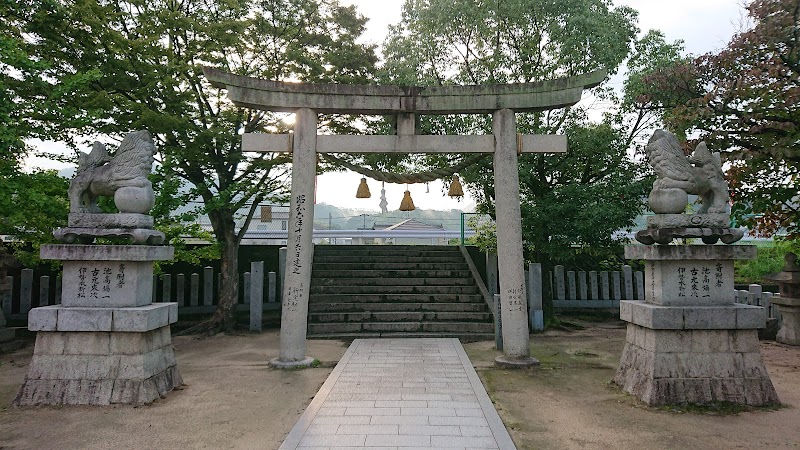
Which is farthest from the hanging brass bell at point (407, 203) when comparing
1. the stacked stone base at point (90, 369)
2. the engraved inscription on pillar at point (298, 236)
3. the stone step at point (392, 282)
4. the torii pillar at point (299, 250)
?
the stacked stone base at point (90, 369)

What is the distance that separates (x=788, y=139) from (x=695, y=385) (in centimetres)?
479

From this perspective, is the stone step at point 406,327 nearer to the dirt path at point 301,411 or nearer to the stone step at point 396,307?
the stone step at point 396,307

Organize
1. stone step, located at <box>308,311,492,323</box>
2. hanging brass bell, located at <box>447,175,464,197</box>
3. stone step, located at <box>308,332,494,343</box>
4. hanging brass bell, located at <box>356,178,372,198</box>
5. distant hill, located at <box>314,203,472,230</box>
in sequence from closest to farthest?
hanging brass bell, located at <box>356,178,372,198</box> → hanging brass bell, located at <box>447,175,464,197</box> → stone step, located at <box>308,332,494,343</box> → stone step, located at <box>308,311,492,323</box> → distant hill, located at <box>314,203,472,230</box>

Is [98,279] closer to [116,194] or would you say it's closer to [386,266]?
[116,194]

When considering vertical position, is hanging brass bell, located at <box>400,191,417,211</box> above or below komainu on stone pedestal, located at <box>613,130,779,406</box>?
above

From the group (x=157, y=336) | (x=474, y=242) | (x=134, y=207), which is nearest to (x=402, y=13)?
(x=474, y=242)

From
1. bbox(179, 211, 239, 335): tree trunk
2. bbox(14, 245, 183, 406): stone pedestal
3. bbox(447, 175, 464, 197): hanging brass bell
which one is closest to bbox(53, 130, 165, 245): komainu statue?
bbox(14, 245, 183, 406): stone pedestal

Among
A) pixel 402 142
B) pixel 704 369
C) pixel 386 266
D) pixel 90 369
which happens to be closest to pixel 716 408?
pixel 704 369

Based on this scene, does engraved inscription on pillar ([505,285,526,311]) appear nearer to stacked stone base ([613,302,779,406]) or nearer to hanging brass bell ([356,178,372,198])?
stacked stone base ([613,302,779,406])

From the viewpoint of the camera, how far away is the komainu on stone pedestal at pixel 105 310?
6.31 m

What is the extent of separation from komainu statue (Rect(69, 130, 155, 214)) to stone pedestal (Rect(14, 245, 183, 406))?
2.35 ft

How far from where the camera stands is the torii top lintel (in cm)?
883

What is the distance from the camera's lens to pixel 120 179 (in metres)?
6.80

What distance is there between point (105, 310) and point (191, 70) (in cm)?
655
